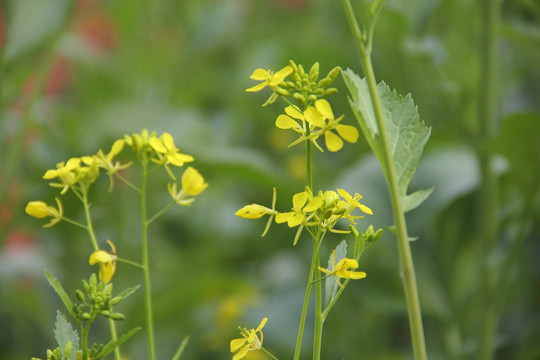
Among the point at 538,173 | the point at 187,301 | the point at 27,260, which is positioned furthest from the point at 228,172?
the point at 27,260

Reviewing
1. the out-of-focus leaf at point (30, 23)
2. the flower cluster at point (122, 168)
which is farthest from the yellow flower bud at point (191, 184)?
the out-of-focus leaf at point (30, 23)

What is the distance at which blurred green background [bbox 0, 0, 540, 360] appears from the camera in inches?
22.1

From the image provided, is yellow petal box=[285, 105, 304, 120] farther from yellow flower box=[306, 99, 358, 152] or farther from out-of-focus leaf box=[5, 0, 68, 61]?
out-of-focus leaf box=[5, 0, 68, 61]

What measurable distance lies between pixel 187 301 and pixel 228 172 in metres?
0.15

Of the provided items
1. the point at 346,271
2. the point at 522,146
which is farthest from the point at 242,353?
the point at 522,146

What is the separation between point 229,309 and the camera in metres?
0.81

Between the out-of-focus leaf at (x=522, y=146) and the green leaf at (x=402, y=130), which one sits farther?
the out-of-focus leaf at (x=522, y=146)

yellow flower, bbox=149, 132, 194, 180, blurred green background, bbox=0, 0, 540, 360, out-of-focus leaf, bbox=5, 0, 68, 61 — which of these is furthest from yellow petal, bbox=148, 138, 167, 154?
out-of-focus leaf, bbox=5, 0, 68, 61

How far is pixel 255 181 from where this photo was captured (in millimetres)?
643

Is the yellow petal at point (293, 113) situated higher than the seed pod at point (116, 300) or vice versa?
the yellow petal at point (293, 113)

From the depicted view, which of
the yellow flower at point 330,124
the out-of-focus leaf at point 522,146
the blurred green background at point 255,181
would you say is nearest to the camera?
the yellow flower at point 330,124

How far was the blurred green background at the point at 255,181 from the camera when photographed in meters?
0.56

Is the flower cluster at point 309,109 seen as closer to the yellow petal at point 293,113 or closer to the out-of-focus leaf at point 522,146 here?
the yellow petal at point 293,113

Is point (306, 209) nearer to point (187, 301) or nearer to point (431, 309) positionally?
point (431, 309)
